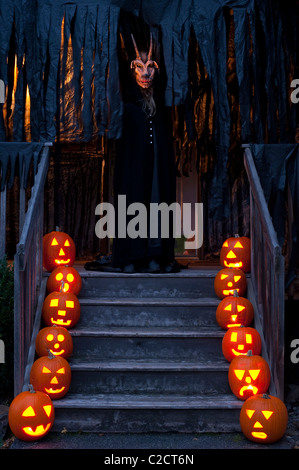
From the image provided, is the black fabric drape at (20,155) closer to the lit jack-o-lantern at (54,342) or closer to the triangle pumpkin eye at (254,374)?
the lit jack-o-lantern at (54,342)

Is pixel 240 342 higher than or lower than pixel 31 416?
higher

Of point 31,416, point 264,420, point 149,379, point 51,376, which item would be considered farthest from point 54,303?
point 264,420

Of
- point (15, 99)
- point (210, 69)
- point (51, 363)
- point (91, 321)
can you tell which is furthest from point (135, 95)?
point (51, 363)

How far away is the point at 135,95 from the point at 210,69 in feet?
2.88

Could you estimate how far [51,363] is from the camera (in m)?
4.02

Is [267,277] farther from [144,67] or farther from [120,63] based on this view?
[120,63]

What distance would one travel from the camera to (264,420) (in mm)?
3619

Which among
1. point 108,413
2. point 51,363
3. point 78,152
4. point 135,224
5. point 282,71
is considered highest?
point 282,71

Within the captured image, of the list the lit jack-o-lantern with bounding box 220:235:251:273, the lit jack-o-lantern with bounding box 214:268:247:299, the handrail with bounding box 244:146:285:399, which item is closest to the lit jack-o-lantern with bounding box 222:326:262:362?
the handrail with bounding box 244:146:285:399

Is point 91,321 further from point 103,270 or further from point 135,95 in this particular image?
point 135,95

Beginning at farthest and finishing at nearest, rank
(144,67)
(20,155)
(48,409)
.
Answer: (144,67) < (20,155) < (48,409)

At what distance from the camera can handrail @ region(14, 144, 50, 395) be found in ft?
13.1

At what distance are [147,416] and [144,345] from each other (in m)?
0.74

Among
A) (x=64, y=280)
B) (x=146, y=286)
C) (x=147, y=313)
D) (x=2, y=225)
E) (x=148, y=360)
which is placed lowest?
(x=148, y=360)
